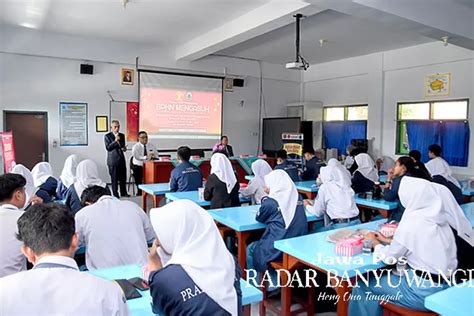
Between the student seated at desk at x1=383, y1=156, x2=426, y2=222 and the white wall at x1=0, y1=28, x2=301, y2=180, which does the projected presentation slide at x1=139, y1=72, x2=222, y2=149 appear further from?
the student seated at desk at x1=383, y1=156, x2=426, y2=222

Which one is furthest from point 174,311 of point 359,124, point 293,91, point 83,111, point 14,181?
point 293,91

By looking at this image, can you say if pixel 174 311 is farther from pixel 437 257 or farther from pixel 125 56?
pixel 125 56

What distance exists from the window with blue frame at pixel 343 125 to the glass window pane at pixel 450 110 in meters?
1.67

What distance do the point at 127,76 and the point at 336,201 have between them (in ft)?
20.9

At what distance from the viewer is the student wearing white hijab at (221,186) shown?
4031mm

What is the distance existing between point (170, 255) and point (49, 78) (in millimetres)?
7162

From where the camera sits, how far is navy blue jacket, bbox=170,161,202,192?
4742mm

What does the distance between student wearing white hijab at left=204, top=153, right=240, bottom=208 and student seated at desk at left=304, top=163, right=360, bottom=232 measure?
0.96 metres

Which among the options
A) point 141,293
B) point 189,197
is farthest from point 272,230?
point 189,197

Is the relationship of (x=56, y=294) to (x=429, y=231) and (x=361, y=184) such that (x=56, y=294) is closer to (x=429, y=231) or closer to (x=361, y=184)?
(x=429, y=231)

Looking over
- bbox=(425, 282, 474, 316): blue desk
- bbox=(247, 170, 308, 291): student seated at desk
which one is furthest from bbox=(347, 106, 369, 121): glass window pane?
bbox=(425, 282, 474, 316): blue desk

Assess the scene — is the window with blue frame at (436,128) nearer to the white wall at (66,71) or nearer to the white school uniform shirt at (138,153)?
the white wall at (66,71)

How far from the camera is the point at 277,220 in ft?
9.28

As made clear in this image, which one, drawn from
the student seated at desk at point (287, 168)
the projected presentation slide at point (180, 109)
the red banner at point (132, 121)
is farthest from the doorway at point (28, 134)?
the student seated at desk at point (287, 168)
